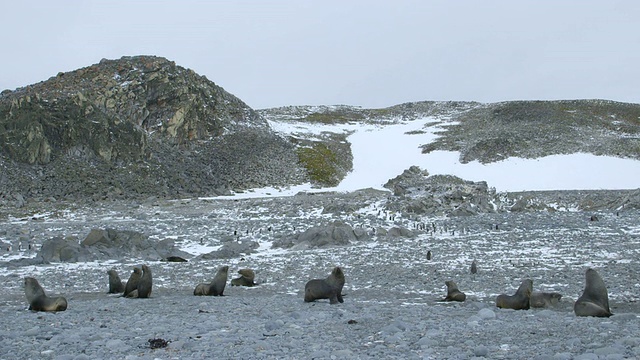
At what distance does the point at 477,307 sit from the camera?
36.0 feet

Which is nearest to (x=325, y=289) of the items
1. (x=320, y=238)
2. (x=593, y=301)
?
(x=593, y=301)

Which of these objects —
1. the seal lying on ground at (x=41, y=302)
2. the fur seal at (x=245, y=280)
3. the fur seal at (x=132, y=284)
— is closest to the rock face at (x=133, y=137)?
the fur seal at (x=245, y=280)

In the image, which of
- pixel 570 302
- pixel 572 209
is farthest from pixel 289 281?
pixel 572 209

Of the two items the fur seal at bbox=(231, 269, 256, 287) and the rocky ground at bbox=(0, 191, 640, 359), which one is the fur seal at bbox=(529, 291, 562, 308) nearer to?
the rocky ground at bbox=(0, 191, 640, 359)

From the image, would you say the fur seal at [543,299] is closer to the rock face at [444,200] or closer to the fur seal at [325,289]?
the fur seal at [325,289]

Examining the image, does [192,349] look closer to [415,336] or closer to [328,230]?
[415,336]

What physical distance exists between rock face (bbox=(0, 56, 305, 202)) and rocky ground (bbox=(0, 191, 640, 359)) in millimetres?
13221

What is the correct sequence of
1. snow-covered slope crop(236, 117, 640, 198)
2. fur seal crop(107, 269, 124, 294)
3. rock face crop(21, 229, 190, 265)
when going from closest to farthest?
fur seal crop(107, 269, 124, 294) < rock face crop(21, 229, 190, 265) < snow-covered slope crop(236, 117, 640, 198)

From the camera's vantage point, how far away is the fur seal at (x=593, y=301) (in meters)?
9.50

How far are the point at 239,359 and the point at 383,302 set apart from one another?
589 cm

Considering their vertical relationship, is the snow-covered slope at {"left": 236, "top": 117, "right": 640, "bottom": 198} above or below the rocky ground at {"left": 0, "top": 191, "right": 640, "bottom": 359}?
above

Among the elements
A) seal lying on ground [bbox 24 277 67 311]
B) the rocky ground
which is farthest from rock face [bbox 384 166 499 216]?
seal lying on ground [bbox 24 277 67 311]

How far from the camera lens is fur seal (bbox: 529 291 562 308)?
11.0 meters

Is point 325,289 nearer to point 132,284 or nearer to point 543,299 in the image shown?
point 543,299
